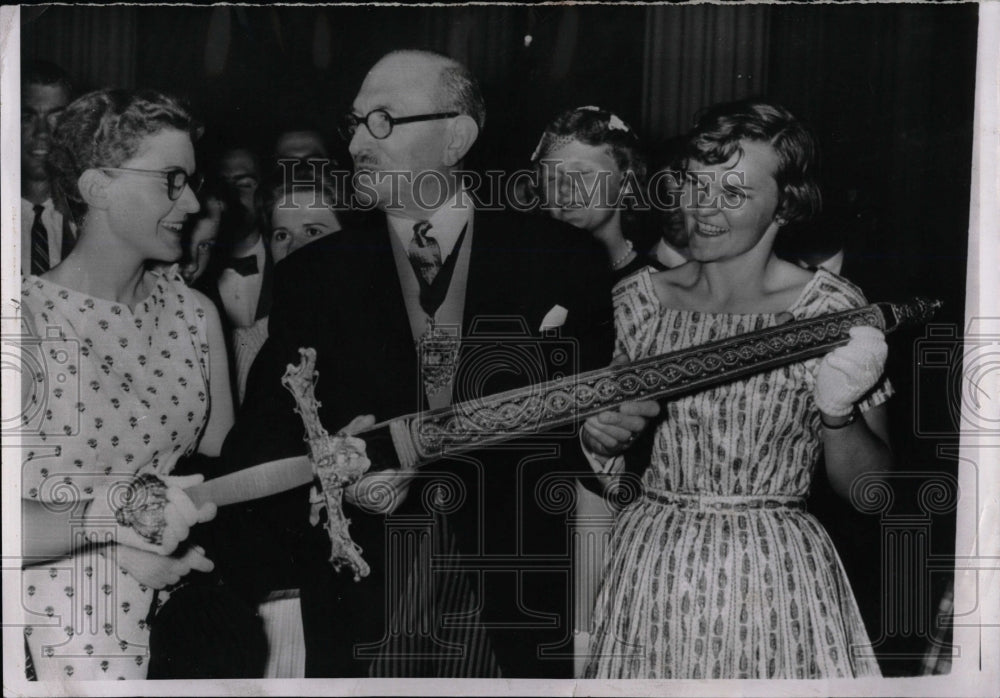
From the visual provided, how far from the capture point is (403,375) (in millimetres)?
2477

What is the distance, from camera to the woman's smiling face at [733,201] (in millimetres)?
2477

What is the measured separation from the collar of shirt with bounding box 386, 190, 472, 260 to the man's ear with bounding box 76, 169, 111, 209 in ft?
2.21

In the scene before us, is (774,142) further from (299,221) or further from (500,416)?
(299,221)

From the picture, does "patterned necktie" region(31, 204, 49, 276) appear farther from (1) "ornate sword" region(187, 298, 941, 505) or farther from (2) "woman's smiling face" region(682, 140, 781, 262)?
(2) "woman's smiling face" region(682, 140, 781, 262)

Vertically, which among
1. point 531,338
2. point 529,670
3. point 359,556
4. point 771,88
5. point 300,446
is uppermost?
point 771,88

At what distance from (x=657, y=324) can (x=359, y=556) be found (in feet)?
2.95

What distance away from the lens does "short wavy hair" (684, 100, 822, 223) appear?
2479mm

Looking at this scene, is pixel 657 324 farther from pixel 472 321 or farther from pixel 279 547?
pixel 279 547

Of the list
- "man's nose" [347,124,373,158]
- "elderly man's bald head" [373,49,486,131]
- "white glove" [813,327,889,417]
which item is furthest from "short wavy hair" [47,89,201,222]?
"white glove" [813,327,889,417]

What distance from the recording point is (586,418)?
8.12ft

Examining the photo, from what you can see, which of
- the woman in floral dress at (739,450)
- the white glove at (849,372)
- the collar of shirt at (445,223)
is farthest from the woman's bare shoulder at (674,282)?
the collar of shirt at (445,223)

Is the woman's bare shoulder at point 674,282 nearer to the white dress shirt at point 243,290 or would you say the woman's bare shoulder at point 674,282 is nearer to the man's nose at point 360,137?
the man's nose at point 360,137

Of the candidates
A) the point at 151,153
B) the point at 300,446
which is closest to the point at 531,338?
the point at 300,446

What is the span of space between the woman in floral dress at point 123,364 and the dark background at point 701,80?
5.6 inches
